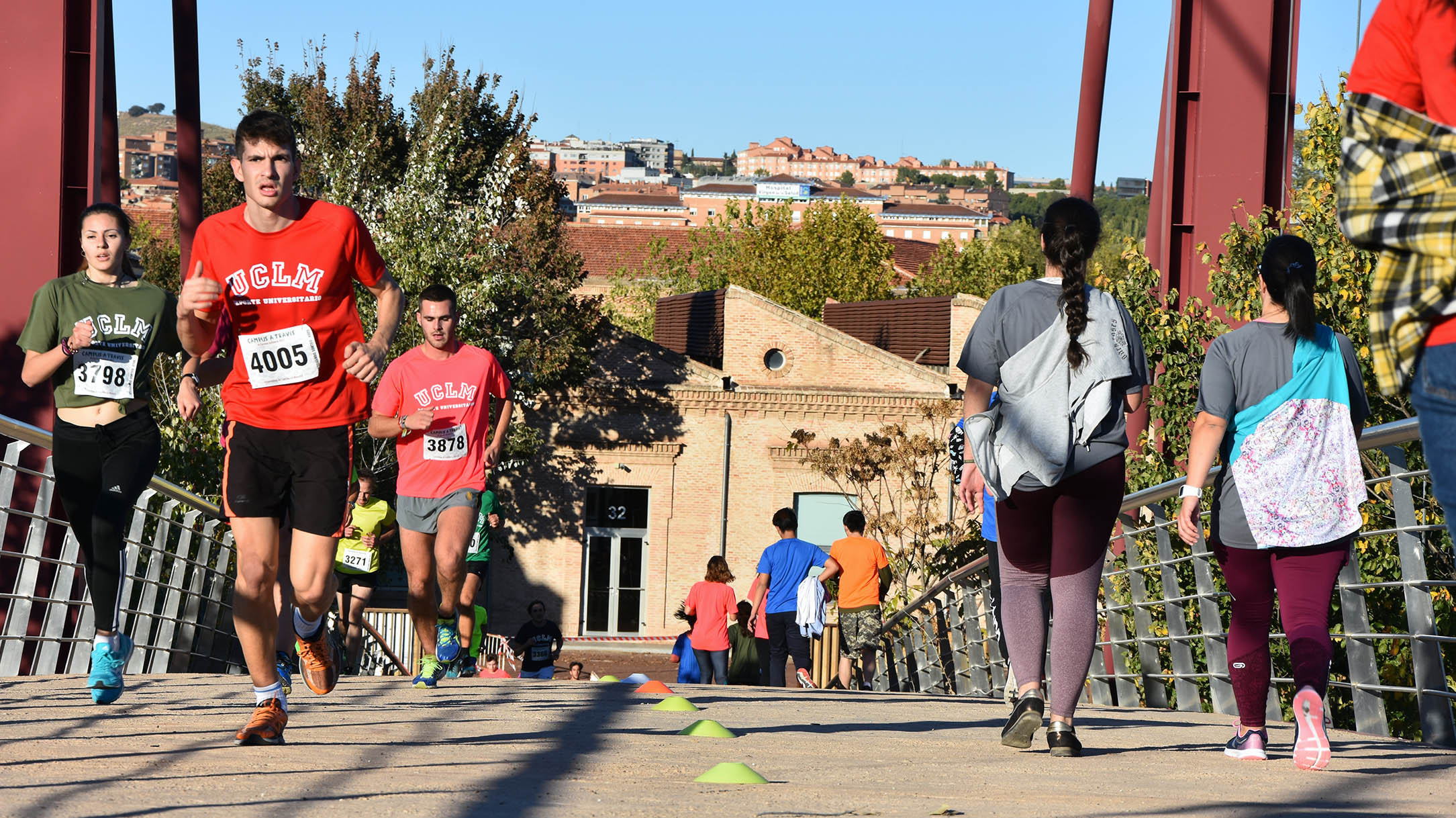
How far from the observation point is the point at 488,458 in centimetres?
841

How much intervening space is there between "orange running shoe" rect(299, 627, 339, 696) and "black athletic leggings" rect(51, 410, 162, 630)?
94 cm

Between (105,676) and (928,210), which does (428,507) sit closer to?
(105,676)

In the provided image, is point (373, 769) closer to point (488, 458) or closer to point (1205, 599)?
point (488, 458)

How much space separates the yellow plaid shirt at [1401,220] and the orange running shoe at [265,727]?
371cm

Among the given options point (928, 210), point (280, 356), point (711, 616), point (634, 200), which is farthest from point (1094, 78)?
point (928, 210)

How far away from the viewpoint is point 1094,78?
1289 cm

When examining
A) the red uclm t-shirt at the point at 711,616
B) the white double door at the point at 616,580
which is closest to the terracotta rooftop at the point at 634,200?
the white double door at the point at 616,580

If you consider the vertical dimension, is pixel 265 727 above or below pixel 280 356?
below

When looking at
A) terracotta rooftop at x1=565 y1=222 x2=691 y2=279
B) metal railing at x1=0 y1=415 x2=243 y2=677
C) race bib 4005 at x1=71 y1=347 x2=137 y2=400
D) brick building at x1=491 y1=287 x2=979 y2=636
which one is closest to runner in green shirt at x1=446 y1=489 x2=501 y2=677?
metal railing at x1=0 y1=415 x2=243 y2=677

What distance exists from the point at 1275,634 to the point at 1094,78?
18.6 feet

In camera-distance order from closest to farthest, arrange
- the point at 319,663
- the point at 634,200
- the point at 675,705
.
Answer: the point at 319,663
the point at 675,705
the point at 634,200

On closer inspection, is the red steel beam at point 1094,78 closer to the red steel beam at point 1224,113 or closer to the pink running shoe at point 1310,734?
the red steel beam at point 1224,113

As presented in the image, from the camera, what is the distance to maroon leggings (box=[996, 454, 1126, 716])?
215 inches

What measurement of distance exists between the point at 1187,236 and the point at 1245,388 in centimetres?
558
